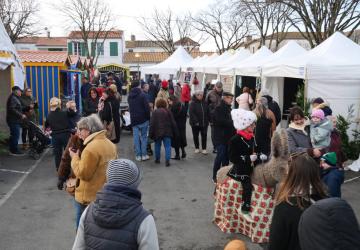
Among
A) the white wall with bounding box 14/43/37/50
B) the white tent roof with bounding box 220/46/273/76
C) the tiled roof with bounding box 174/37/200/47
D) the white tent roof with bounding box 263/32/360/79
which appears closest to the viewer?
the white tent roof with bounding box 263/32/360/79

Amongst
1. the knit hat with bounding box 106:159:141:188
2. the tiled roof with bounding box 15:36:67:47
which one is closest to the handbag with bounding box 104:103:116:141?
the knit hat with bounding box 106:159:141:188

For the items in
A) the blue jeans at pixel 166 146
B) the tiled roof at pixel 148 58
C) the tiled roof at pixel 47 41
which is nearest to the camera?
the blue jeans at pixel 166 146

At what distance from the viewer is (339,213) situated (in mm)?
1939

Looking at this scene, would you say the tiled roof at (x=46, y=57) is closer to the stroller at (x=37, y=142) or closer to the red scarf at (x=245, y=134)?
the stroller at (x=37, y=142)

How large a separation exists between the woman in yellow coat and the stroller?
19.9 ft

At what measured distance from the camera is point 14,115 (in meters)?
10.2

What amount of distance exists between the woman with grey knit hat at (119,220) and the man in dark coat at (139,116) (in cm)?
704

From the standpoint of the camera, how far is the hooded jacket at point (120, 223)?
2443mm

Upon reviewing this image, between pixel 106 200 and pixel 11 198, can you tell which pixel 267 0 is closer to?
pixel 11 198

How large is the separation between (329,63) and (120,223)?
8687 mm

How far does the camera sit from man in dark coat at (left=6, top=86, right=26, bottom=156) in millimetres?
10117

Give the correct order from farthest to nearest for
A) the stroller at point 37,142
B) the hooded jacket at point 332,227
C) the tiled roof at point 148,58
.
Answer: the tiled roof at point 148,58
the stroller at point 37,142
the hooded jacket at point 332,227

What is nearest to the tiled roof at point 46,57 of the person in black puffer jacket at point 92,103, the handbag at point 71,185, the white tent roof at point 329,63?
the person in black puffer jacket at point 92,103

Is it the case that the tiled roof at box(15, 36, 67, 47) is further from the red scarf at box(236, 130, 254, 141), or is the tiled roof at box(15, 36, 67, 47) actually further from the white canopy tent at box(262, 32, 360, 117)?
the red scarf at box(236, 130, 254, 141)
